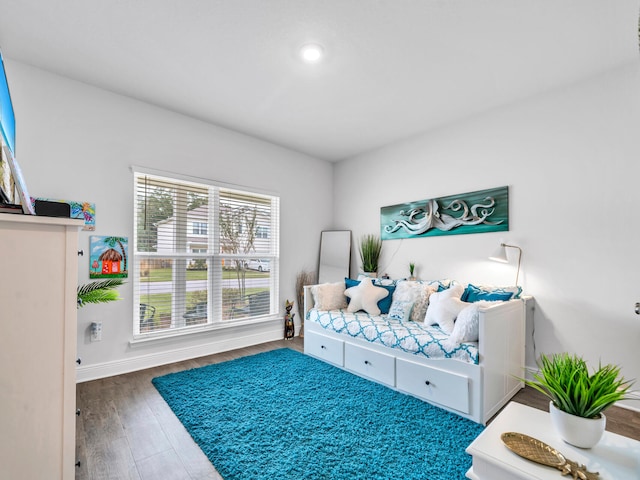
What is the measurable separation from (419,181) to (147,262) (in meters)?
3.23

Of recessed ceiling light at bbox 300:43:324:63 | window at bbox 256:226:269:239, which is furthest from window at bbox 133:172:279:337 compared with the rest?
recessed ceiling light at bbox 300:43:324:63

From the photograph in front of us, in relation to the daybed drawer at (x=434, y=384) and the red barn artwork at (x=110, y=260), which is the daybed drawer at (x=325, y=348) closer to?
the daybed drawer at (x=434, y=384)

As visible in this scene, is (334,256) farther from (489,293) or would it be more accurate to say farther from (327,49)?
(327,49)

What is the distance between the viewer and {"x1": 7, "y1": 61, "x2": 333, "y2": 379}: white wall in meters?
2.64

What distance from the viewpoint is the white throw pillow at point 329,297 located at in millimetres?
3617

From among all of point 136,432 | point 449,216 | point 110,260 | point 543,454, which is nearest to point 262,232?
point 110,260

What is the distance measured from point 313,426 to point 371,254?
2.53 meters

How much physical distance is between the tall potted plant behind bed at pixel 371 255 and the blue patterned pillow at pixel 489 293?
140 centimetres

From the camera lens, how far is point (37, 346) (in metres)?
0.90

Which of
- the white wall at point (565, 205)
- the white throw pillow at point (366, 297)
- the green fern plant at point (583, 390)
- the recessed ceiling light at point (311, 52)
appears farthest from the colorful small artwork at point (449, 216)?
the green fern plant at point (583, 390)

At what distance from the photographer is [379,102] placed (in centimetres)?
315

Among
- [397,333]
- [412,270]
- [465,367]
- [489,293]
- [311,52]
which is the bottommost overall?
[465,367]

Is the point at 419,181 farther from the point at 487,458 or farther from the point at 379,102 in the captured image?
the point at 487,458

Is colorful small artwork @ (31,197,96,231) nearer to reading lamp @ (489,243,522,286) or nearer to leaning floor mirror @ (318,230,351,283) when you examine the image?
leaning floor mirror @ (318,230,351,283)
